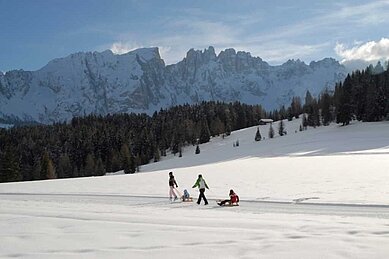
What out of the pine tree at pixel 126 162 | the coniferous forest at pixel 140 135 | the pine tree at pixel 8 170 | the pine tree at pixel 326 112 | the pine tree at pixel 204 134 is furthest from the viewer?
the pine tree at pixel 204 134

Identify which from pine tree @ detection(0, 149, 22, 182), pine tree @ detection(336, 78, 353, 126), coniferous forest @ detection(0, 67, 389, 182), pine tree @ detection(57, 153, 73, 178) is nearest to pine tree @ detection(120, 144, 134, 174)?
coniferous forest @ detection(0, 67, 389, 182)

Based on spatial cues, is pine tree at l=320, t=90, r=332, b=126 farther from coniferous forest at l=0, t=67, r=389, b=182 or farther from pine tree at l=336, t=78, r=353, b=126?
Answer: pine tree at l=336, t=78, r=353, b=126

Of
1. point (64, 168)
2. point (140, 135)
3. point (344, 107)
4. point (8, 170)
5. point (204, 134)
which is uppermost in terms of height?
point (344, 107)

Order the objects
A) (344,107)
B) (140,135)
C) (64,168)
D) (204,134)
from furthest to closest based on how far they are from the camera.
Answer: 1. (204,134)
2. (140,135)
3. (344,107)
4. (64,168)

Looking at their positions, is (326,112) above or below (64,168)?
above

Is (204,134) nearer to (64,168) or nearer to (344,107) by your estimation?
(344,107)

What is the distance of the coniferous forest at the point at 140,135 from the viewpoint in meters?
110

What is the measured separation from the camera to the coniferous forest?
10981cm

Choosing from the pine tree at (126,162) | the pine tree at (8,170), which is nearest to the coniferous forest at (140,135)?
the pine tree at (126,162)

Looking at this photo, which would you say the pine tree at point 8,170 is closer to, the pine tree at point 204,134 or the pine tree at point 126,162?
the pine tree at point 126,162

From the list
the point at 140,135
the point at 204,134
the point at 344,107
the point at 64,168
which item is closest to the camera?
the point at 64,168

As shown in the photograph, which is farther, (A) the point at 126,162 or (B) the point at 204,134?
(B) the point at 204,134

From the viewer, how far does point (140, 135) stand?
445 ft

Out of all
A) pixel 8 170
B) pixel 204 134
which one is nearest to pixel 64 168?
pixel 8 170
